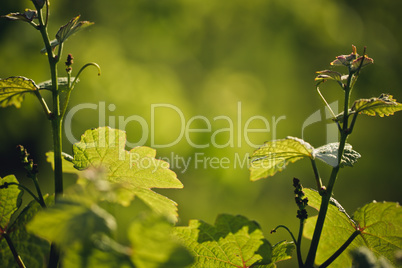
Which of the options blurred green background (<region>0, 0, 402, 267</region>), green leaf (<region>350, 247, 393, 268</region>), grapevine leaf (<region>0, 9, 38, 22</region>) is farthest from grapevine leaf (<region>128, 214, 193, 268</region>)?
blurred green background (<region>0, 0, 402, 267</region>)

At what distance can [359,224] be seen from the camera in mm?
1022

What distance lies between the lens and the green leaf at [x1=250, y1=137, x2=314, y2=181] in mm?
1004

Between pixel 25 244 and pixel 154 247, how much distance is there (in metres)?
0.51

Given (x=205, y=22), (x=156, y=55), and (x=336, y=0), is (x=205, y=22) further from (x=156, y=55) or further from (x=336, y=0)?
(x=336, y=0)

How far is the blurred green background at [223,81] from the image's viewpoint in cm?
686

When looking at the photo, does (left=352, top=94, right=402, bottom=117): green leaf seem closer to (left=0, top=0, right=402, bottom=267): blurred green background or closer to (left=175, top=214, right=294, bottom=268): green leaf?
(left=175, top=214, right=294, bottom=268): green leaf

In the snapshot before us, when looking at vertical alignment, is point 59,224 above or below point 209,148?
above

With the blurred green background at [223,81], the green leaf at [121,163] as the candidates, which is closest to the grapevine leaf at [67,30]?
the green leaf at [121,163]

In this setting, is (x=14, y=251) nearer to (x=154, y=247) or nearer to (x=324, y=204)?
(x=154, y=247)

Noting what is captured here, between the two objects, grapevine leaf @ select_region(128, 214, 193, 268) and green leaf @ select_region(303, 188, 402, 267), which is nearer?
grapevine leaf @ select_region(128, 214, 193, 268)

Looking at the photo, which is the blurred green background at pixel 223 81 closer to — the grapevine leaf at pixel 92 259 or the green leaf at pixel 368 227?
the green leaf at pixel 368 227

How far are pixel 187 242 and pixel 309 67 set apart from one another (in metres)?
7.87

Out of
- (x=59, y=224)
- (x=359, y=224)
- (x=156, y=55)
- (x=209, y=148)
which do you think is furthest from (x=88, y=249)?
(x=156, y=55)

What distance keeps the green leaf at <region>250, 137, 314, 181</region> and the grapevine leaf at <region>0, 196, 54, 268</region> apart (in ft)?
1.95
